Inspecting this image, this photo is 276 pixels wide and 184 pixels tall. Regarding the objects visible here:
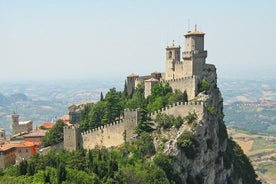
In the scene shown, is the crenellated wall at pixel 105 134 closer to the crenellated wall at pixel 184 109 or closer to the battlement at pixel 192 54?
the crenellated wall at pixel 184 109

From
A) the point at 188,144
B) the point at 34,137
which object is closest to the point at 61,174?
the point at 188,144

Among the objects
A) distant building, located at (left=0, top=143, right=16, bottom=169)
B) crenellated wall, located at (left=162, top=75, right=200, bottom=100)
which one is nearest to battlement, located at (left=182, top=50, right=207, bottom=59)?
crenellated wall, located at (left=162, top=75, right=200, bottom=100)

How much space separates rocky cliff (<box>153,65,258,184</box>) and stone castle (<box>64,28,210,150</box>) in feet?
5.80

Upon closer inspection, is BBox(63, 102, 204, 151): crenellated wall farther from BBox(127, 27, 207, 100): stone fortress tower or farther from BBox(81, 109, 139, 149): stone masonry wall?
BBox(127, 27, 207, 100): stone fortress tower

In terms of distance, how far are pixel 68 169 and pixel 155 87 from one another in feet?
80.7

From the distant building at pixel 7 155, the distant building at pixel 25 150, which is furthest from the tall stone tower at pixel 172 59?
the distant building at pixel 7 155

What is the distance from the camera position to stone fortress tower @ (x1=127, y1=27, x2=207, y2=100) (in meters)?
69.4

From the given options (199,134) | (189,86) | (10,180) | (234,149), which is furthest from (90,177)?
(234,149)

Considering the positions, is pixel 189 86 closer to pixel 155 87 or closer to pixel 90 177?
pixel 155 87

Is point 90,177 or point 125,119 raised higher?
point 125,119

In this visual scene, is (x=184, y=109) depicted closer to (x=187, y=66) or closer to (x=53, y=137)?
(x=187, y=66)

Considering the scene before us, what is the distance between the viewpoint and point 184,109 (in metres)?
64.0

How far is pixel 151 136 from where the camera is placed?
2477 inches

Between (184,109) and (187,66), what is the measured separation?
33.7 feet
